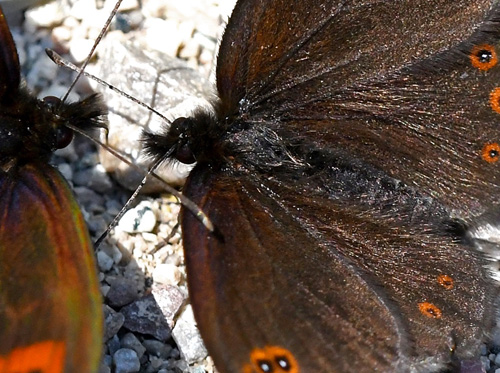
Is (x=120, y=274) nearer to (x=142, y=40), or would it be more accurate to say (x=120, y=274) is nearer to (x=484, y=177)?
(x=142, y=40)

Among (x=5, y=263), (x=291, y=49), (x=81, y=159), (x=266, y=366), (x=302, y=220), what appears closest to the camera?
(x=266, y=366)

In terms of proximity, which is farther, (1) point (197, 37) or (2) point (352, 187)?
(1) point (197, 37)

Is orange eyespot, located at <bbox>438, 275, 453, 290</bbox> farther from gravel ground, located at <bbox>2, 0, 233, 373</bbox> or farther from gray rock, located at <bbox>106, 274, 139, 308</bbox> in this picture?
gray rock, located at <bbox>106, 274, 139, 308</bbox>

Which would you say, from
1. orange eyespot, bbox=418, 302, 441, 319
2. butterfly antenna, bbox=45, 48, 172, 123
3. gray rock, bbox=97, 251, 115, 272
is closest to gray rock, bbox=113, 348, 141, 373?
gray rock, bbox=97, 251, 115, 272

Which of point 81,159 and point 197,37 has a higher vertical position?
point 197,37

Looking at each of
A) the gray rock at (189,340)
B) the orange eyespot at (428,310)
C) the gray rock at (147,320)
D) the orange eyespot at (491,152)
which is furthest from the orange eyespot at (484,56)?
the gray rock at (147,320)

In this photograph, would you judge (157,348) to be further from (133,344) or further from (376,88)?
(376,88)

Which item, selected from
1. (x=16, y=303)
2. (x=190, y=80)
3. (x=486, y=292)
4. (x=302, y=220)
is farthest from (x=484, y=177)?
(x=16, y=303)
